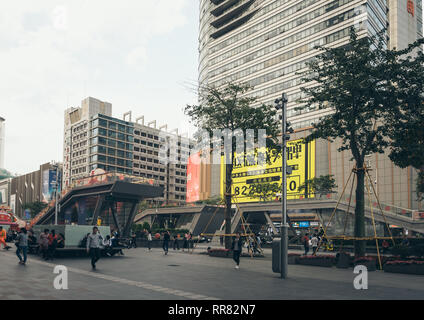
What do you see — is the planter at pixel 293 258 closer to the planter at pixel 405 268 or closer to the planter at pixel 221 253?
the planter at pixel 405 268

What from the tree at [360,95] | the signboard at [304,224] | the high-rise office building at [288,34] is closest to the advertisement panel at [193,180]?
the high-rise office building at [288,34]

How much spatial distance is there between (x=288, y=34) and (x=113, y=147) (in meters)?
67.6

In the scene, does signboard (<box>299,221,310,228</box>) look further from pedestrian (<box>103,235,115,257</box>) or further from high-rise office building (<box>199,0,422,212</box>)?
pedestrian (<box>103,235,115,257</box>)

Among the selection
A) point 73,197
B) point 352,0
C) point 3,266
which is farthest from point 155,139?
point 3,266

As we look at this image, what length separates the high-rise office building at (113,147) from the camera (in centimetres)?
13412

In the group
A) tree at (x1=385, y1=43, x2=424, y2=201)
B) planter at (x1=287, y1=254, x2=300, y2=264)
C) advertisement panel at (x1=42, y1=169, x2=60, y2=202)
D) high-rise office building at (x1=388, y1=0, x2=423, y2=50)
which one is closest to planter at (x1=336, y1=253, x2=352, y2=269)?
planter at (x1=287, y1=254, x2=300, y2=264)

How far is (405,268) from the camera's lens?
69.2 feet

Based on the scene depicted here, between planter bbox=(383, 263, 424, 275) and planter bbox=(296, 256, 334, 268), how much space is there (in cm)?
318

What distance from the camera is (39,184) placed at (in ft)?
550

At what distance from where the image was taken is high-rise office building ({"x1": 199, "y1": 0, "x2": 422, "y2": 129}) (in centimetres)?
8512

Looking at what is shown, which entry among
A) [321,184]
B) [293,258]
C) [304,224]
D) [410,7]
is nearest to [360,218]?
[293,258]

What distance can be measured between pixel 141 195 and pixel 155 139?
10948 cm

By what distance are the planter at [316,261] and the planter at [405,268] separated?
10.4ft

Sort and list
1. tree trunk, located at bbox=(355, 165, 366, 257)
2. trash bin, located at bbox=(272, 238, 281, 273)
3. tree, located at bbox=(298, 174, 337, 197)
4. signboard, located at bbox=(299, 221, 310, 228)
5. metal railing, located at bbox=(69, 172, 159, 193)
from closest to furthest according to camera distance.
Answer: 1. trash bin, located at bbox=(272, 238, 281, 273)
2. tree trunk, located at bbox=(355, 165, 366, 257)
3. metal railing, located at bbox=(69, 172, 159, 193)
4. tree, located at bbox=(298, 174, 337, 197)
5. signboard, located at bbox=(299, 221, 310, 228)
